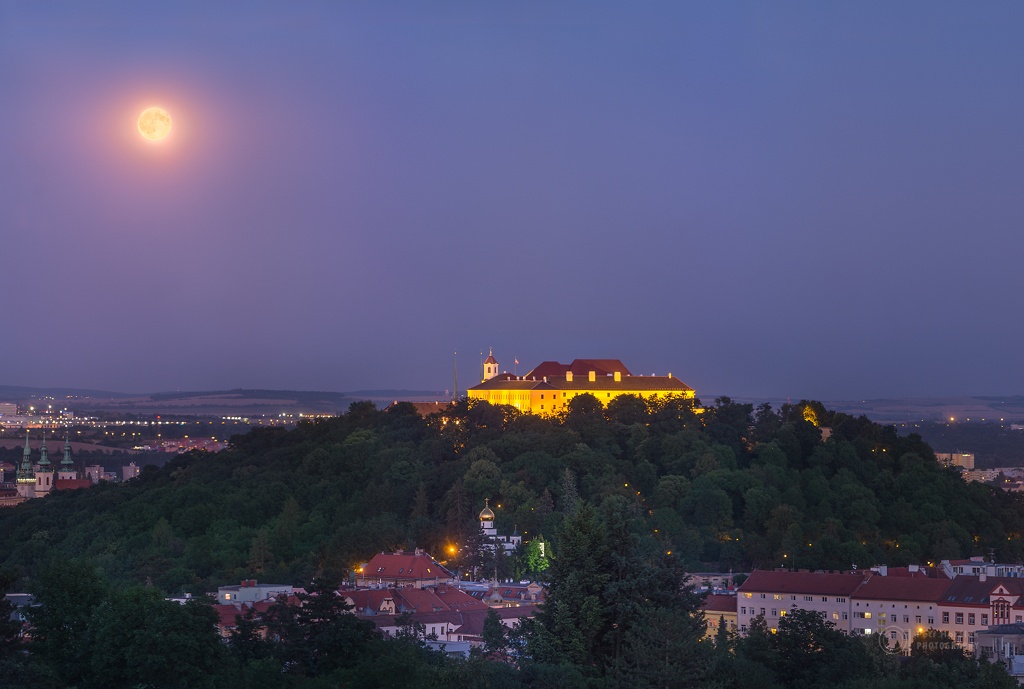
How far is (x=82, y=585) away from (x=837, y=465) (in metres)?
55.2

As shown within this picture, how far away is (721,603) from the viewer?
→ 58188mm

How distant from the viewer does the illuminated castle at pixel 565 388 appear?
3561 inches

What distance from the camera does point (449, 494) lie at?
74.3 meters

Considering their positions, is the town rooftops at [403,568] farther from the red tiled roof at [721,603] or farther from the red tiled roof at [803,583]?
the red tiled roof at [803,583]

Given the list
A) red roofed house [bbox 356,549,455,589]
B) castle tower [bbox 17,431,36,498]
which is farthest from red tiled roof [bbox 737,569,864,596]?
castle tower [bbox 17,431,36,498]

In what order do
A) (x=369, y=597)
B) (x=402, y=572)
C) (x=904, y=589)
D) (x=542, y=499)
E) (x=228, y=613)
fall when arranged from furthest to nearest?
(x=542, y=499), (x=402, y=572), (x=904, y=589), (x=369, y=597), (x=228, y=613)

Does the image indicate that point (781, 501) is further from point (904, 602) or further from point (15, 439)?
point (15, 439)

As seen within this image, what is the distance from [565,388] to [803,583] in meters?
34.7

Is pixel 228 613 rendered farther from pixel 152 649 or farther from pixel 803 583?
pixel 803 583

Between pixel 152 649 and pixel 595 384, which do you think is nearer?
pixel 152 649

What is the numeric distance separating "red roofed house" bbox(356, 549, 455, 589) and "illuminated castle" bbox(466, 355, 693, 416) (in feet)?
79.7

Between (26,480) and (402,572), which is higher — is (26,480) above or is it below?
below

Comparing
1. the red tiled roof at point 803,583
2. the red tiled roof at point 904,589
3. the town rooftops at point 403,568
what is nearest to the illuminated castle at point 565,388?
the town rooftops at point 403,568

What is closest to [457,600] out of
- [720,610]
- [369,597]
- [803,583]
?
[369,597]
